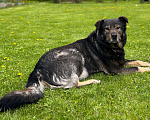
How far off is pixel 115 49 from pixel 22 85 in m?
2.54

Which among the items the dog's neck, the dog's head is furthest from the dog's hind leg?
the dog's head

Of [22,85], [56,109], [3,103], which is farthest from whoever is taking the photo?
[22,85]

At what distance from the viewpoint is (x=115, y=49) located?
4656 mm

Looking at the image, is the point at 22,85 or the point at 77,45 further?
the point at 77,45

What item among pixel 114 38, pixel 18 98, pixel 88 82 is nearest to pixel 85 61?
pixel 88 82

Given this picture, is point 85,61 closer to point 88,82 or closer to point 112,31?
point 88,82

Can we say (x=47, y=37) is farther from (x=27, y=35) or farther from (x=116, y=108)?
(x=116, y=108)

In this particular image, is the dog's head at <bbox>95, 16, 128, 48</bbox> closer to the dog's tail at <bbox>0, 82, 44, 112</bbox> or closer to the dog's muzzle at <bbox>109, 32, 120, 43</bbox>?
the dog's muzzle at <bbox>109, 32, 120, 43</bbox>

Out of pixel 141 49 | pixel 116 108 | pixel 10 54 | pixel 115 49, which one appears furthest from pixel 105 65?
pixel 10 54

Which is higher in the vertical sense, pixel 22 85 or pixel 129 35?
pixel 129 35

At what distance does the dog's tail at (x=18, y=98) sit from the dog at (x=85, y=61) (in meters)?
0.03

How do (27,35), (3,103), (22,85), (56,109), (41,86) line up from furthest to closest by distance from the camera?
1. (27,35)
2. (22,85)
3. (41,86)
4. (56,109)
5. (3,103)

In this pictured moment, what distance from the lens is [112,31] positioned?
14.3ft

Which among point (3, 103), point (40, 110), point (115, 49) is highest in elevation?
point (115, 49)
